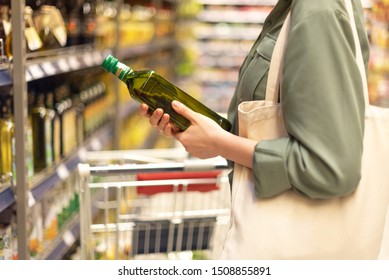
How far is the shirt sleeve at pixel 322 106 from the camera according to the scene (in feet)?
4.19

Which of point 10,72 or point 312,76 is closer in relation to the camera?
point 312,76

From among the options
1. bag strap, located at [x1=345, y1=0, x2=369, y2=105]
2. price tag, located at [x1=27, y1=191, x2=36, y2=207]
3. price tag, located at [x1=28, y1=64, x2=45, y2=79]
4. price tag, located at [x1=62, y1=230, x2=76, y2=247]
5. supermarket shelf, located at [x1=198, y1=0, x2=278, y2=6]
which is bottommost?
price tag, located at [x1=62, y1=230, x2=76, y2=247]

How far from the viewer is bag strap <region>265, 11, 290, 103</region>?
1359 mm

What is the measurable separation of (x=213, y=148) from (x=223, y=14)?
341 inches

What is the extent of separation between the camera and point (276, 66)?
138cm

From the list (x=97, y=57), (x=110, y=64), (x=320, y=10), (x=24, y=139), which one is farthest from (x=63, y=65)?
(x=320, y=10)

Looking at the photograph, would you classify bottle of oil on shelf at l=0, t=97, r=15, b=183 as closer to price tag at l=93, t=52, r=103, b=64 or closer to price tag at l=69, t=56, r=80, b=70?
price tag at l=69, t=56, r=80, b=70

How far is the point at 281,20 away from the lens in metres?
1.47

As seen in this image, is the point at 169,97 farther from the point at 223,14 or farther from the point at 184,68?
the point at 223,14

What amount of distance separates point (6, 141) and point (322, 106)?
1.27 meters

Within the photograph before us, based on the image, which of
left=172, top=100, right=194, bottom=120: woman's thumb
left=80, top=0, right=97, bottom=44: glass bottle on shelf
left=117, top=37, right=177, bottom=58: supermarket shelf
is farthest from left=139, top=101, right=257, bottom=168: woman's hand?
left=117, top=37, right=177, bottom=58: supermarket shelf
